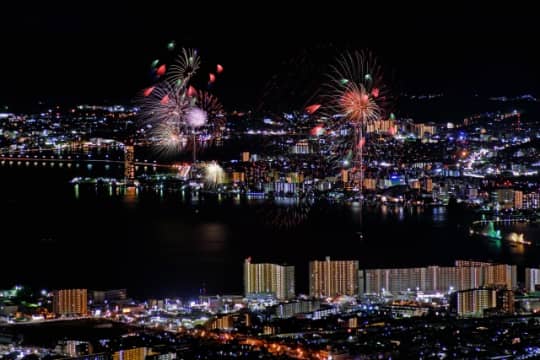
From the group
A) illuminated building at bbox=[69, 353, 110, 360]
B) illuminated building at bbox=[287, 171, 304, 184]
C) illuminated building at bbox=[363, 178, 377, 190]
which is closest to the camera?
illuminated building at bbox=[69, 353, 110, 360]

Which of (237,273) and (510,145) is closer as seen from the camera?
(237,273)

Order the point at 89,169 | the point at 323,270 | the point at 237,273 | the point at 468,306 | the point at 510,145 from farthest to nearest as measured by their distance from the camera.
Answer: the point at 89,169
the point at 510,145
the point at 237,273
the point at 323,270
the point at 468,306

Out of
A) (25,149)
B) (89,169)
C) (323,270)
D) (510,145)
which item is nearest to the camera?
(323,270)

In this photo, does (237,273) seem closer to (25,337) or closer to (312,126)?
(25,337)

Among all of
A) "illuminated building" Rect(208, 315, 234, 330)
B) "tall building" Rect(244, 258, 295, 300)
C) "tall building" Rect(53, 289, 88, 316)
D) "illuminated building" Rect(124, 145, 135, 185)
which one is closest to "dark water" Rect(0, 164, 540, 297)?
"tall building" Rect(244, 258, 295, 300)

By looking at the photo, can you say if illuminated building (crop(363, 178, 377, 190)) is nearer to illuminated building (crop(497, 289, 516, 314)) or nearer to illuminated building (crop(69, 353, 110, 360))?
illuminated building (crop(497, 289, 516, 314))

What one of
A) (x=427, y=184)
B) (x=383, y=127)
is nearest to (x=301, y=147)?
(x=383, y=127)

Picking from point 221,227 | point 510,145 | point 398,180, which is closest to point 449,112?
point 510,145

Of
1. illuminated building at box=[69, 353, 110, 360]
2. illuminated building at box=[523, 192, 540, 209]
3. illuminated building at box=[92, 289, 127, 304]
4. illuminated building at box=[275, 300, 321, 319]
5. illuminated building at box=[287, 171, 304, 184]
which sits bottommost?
illuminated building at box=[69, 353, 110, 360]
